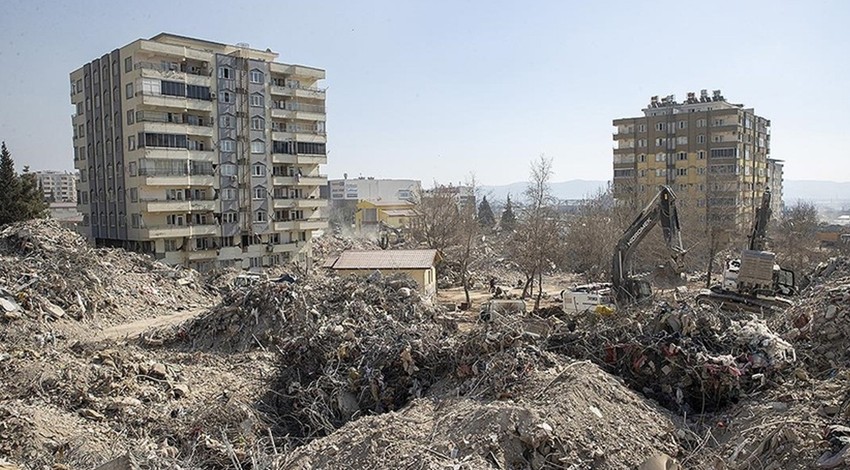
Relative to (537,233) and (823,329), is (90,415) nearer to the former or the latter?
(823,329)

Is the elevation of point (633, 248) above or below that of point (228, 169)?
below

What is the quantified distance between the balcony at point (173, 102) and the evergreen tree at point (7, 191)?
8.21m

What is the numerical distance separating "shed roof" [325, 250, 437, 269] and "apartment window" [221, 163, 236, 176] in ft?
47.7

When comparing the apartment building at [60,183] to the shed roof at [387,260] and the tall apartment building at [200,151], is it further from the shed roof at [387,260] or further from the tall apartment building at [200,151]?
the shed roof at [387,260]

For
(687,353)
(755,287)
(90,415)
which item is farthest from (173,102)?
(687,353)

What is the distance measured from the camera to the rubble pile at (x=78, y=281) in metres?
19.4

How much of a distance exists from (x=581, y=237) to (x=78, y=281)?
2724cm

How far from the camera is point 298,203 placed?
40.8m

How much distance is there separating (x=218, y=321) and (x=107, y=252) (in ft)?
43.0

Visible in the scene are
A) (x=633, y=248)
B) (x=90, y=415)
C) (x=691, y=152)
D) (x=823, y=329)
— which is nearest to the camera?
(x=823, y=329)

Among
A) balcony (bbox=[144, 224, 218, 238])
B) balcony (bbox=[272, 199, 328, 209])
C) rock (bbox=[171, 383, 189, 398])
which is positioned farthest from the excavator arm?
balcony (bbox=[272, 199, 328, 209])

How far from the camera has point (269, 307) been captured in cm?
1717

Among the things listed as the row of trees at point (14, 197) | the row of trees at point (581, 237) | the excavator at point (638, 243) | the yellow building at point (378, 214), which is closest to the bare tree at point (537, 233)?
the row of trees at point (581, 237)

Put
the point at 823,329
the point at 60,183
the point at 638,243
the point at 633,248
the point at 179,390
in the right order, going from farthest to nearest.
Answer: the point at 60,183, the point at 638,243, the point at 633,248, the point at 179,390, the point at 823,329
